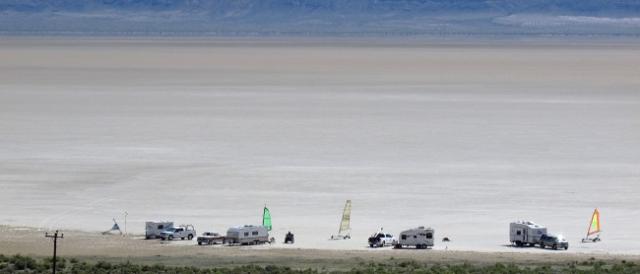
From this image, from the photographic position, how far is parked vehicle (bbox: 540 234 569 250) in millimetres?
31578

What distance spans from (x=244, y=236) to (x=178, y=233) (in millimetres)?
Answer: 1421

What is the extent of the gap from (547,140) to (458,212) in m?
17.1

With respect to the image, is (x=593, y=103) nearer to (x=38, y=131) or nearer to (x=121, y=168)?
(x=38, y=131)

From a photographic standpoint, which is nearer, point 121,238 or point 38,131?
point 121,238

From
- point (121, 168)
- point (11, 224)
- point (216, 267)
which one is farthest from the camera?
point (121, 168)

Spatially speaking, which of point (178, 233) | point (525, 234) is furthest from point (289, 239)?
point (525, 234)

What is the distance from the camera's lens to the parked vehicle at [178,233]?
1278 inches

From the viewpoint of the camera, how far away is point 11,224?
34.7 metres

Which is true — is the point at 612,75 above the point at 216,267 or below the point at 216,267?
above

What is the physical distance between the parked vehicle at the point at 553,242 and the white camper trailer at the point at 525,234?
0.15 metres

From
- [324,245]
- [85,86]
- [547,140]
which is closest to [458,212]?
[324,245]

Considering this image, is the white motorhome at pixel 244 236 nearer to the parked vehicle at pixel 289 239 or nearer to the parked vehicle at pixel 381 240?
the parked vehicle at pixel 289 239

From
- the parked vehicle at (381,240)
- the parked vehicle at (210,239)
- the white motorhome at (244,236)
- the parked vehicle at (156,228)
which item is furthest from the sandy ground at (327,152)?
the parked vehicle at (210,239)

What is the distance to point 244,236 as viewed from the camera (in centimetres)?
3198
